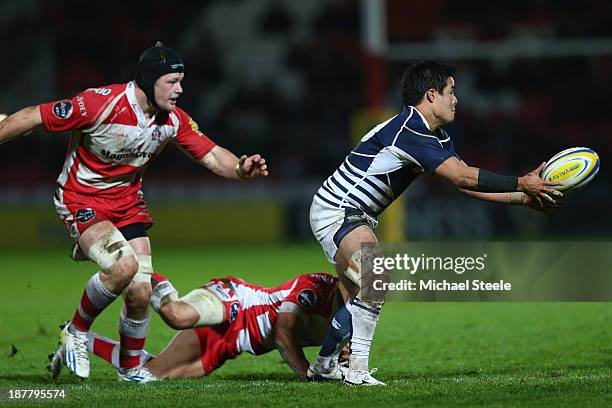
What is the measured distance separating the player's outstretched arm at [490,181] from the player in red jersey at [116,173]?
133 cm

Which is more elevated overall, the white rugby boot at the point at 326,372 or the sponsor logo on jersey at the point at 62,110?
the sponsor logo on jersey at the point at 62,110

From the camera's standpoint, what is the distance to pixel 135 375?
6355 millimetres

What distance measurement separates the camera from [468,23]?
72.8ft

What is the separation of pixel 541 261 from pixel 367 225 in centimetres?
106

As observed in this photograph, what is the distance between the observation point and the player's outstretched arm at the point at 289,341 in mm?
6246

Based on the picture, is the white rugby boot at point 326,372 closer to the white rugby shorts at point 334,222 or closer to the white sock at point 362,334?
the white sock at point 362,334

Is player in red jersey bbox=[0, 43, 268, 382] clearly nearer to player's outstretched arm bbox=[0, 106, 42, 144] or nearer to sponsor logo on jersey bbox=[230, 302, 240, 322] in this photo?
player's outstretched arm bbox=[0, 106, 42, 144]

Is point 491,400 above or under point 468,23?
under

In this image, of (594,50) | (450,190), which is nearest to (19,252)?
(450,190)

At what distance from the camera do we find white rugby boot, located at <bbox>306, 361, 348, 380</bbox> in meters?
6.02

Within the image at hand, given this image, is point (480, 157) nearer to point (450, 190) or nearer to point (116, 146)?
point (450, 190)

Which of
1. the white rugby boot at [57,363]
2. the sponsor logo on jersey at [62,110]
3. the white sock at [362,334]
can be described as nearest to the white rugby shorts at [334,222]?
the white sock at [362,334]

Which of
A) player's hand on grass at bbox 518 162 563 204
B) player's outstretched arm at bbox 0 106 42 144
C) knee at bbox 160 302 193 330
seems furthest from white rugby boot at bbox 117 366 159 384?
player's hand on grass at bbox 518 162 563 204

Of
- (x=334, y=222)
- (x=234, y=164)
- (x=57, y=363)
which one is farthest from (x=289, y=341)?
(x=57, y=363)
